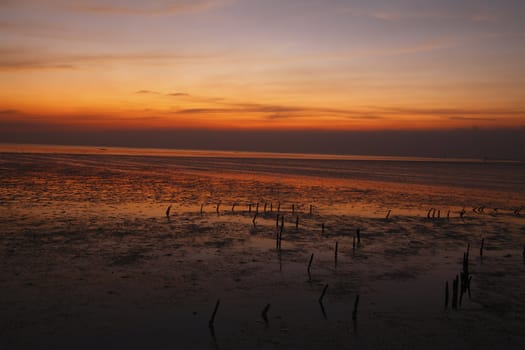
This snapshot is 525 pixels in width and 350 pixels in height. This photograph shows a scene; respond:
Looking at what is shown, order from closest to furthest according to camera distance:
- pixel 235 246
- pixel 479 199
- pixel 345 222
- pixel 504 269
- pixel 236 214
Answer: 1. pixel 504 269
2. pixel 235 246
3. pixel 345 222
4. pixel 236 214
5. pixel 479 199

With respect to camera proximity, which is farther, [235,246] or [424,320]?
[235,246]

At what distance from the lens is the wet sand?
1022cm

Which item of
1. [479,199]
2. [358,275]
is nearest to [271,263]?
[358,275]

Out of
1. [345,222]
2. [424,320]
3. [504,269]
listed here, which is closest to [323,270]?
[424,320]

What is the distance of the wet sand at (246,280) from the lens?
1022 centimetres

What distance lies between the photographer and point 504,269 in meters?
16.6

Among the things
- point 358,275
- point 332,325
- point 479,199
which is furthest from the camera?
point 479,199

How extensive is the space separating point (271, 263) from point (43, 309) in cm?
841

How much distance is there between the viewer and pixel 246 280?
14391 mm

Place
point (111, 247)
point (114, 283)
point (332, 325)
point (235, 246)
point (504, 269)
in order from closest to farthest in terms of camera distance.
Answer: point (332, 325) < point (114, 283) < point (504, 269) < point (111, 247) < point (235, 246)

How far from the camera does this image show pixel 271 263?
16.7 m

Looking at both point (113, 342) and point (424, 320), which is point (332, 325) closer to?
point (424, 320)

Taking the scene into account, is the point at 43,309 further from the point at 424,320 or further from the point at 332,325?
the point at 424,320

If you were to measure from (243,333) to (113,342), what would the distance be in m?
3.09
